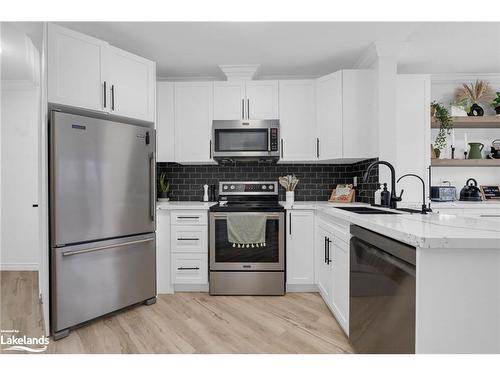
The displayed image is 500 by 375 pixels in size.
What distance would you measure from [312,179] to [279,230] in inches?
40.1

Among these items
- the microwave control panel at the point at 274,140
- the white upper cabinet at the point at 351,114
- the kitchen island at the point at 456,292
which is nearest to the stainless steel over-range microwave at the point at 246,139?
the microwave control panel at the point at 274,140

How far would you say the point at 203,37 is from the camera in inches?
94.3

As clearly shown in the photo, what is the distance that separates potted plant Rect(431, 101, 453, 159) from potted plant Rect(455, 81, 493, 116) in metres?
0.29

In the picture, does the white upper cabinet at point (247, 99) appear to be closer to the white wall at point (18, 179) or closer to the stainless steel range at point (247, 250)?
the stainless steel range at point (247, 250)

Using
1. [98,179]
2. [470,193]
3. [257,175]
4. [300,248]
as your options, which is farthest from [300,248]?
[470,193]

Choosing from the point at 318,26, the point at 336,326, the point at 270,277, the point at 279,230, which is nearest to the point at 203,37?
the point at 318,26

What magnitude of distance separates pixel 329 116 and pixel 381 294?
208 cm

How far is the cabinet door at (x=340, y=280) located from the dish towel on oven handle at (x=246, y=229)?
2.40 ft

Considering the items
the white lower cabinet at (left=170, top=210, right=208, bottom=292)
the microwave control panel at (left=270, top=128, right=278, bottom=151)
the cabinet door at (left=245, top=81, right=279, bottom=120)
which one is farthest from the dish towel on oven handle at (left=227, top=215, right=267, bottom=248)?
the cabinet door at (left=245, top=81, right=279, bottom=120)

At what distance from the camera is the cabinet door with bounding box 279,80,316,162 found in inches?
118

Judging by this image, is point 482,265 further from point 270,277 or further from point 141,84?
point 141,84

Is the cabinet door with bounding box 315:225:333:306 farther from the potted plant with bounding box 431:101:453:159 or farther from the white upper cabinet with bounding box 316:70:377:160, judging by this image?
the potted plant with bounding box 431:101:453:159

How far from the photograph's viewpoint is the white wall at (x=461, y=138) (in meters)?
3.27

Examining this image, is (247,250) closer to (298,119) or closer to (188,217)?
(188,217)
